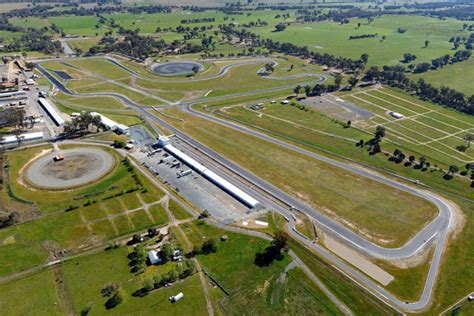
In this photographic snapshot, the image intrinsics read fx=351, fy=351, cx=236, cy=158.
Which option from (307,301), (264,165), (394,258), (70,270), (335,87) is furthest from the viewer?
(335,87)

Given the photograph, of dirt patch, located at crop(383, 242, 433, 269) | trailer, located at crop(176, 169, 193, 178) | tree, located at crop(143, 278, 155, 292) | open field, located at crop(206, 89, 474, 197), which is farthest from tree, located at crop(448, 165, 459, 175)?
tree, located at crop(143, 278, 155, 292)

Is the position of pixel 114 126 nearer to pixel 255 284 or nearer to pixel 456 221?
pixel 255 284

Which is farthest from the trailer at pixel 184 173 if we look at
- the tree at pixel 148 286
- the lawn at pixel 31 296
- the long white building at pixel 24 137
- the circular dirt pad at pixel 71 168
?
the long white building at pixel 24 137

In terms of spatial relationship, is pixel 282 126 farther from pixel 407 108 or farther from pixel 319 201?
pixel 407 108

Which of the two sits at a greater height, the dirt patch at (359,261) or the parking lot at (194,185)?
the parking lot at (194,185)

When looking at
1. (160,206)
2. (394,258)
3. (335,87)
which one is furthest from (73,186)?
(335,87)

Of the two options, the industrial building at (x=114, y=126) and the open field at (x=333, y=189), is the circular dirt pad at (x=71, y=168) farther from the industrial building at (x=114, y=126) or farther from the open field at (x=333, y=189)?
the open field at (x=333, y=189)

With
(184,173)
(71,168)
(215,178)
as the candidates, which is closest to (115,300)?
(215,178)
